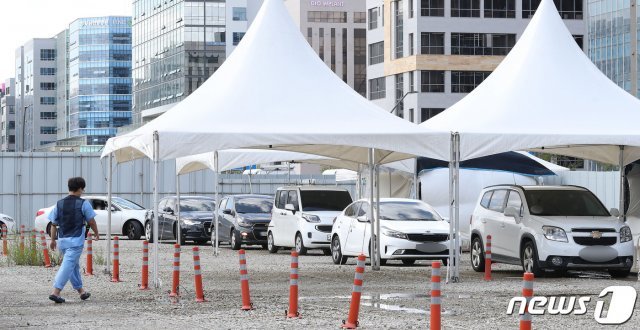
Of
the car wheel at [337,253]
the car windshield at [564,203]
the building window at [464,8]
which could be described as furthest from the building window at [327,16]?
the car windshield at [564,203]

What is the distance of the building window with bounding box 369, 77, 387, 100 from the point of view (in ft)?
330

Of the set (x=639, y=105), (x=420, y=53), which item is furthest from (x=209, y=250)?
(x=420, y=53)

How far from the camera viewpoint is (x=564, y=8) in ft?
313

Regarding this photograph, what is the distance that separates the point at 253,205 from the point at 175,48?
4086 inches

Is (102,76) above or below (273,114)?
above

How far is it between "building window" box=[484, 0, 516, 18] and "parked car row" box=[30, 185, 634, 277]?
60.8 metres

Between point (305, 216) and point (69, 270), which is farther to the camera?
point (305, 216)

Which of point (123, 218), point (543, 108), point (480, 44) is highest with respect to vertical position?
point (480, 44)

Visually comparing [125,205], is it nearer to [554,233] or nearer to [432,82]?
[554,233]

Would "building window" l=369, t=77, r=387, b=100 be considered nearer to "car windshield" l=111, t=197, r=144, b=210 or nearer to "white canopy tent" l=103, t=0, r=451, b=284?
"car windshield" l=111, t=197, r=144, b=210

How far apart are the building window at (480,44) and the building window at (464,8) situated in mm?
1379

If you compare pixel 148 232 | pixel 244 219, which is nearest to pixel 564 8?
pixel 148 232

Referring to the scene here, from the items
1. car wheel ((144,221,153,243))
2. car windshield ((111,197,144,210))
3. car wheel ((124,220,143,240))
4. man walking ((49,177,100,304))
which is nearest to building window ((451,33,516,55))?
car windshield ((111,197,144,210))

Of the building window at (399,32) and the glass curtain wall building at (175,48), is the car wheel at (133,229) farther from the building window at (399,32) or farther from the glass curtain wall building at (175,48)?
the glass curtain wall building at (175,48)
